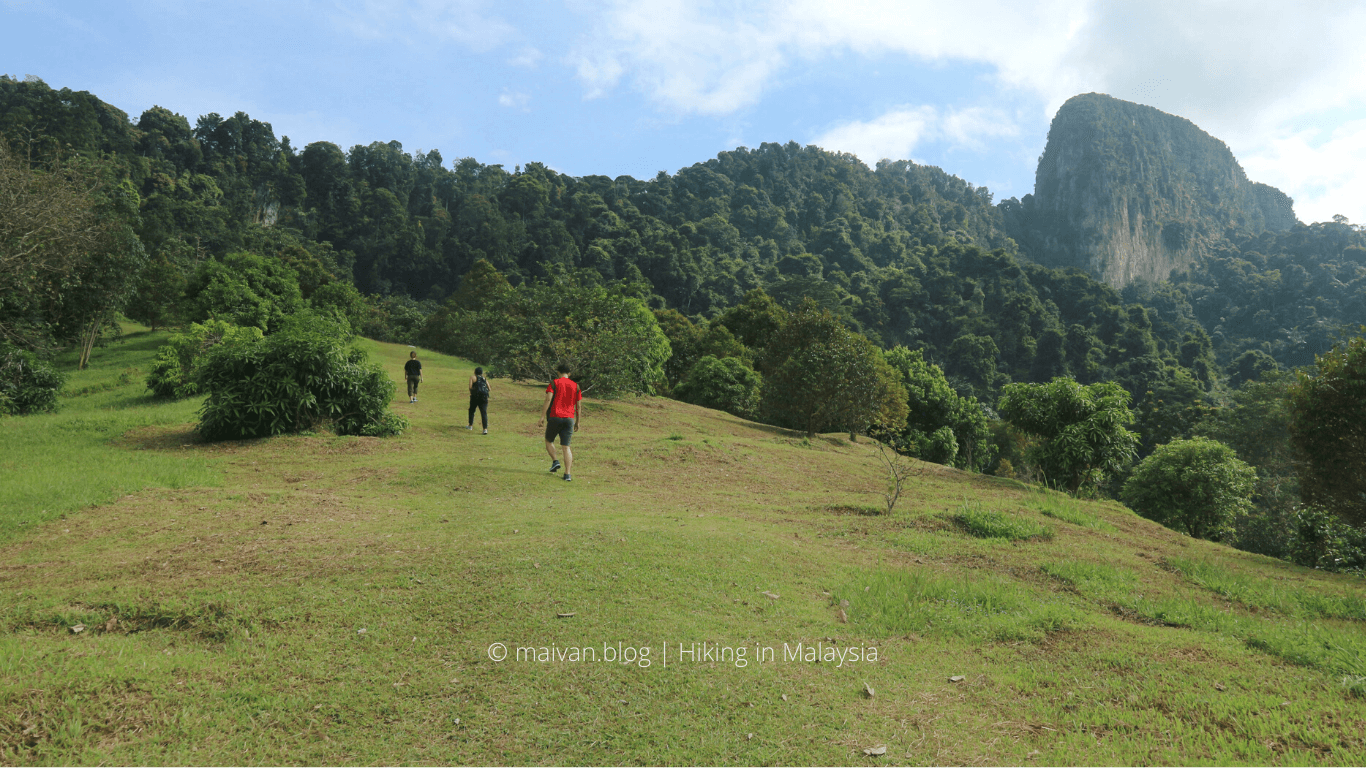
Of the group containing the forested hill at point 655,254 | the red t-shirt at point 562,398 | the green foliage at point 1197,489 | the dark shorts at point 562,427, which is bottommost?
the green foliage at point 1197,489

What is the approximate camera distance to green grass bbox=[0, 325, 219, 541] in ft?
24.2

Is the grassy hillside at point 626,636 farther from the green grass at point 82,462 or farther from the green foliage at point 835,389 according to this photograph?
the green foliage at point 835,389

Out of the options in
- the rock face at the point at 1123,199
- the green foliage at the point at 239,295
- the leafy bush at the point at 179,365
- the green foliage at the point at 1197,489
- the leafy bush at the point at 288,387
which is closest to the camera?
the leafy bush at the point at 288,387

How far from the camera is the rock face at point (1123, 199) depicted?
163 meters

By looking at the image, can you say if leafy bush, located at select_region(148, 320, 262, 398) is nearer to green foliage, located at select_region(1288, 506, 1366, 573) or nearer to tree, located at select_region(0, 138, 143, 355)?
tree, located at select_region(0, 138, 143, 355)

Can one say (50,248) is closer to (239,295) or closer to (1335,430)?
(239,295)

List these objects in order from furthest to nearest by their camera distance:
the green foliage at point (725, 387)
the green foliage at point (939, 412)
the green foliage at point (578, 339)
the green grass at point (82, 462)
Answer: the green foliage at point (939, 412) < the green foliage at point (725, 387) < the green foliage at point (578, 339) < the green grass at point (82, 462)

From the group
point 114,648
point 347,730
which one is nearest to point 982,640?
point 347,730

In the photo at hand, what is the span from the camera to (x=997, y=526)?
880 centimetres

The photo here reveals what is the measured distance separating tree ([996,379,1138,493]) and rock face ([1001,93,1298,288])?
167 m

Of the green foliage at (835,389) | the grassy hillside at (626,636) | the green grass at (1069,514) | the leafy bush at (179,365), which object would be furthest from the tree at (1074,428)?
the leafy bush at (179,365)

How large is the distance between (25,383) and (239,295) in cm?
1782

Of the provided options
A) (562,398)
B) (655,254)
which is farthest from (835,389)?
(655,254)

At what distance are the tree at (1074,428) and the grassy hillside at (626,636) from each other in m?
9.39
